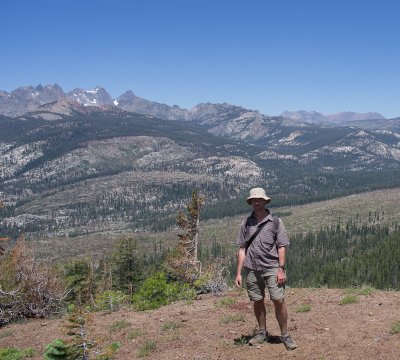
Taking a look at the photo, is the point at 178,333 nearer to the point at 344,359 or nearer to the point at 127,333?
the point at 127,333

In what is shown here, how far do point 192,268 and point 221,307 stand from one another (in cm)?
1656

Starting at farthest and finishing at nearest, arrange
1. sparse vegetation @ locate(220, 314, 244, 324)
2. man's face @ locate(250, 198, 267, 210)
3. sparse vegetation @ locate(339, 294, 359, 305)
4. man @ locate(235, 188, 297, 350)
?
1. sparse vegetation @ locate(339, 294, 359, 305)
2. sparse vegetation @ locate(220, 314, 244, 324)
3. man's face @ locate(250, 198, 267, 210)
4. man @ locate(235, 188, 297, 350)

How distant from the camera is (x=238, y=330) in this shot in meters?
15.1

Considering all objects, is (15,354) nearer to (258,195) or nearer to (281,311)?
(281,311)

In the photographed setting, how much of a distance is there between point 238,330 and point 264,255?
14.6 feet

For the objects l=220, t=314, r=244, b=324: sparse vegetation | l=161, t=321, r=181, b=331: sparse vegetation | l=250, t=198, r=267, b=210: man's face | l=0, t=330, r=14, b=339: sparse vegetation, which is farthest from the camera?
l=0, t=330, r=14, b=339: sparse vegetation

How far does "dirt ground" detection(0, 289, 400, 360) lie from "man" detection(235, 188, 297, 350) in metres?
1.27

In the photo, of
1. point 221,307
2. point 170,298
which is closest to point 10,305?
point 170,298

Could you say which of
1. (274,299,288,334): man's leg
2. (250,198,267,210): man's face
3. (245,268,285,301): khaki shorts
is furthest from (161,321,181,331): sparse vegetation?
(250,198,267,210): man's face

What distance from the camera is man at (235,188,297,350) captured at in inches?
468

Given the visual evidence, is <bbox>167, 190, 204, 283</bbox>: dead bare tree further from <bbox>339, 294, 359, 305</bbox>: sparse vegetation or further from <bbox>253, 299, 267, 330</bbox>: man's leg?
<bbox>253, 299, 267, 330</bbox>: man's leg

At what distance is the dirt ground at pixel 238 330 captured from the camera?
1216cm

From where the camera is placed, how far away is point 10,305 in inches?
947

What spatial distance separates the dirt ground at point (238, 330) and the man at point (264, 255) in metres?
1.27
